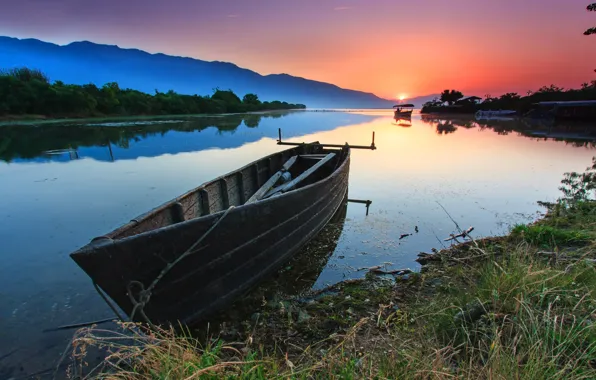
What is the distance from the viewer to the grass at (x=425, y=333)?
1710mm

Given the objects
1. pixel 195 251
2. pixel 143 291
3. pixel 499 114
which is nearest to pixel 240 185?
pixel 195 251

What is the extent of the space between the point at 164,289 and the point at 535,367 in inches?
132

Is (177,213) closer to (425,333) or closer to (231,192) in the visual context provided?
(231,192)

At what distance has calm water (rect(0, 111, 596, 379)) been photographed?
13.2 ft

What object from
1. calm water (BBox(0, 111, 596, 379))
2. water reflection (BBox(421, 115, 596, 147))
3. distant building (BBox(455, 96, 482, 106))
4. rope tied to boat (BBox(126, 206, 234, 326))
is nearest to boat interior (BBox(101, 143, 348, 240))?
rope tied to boat (BBox(126, 206, 234, 326))

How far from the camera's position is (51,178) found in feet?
35.9

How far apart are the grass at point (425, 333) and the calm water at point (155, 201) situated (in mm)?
769

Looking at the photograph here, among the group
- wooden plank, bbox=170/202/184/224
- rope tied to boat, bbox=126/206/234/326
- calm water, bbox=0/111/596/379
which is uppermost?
wooden plank, bbox=170/202/184/224

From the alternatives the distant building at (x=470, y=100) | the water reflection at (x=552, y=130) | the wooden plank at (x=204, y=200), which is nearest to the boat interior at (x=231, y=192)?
the wooden plank at (x=204, y=200)

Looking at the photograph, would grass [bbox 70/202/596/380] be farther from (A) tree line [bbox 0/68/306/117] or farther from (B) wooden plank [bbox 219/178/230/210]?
(A) tree line [bbox 0/68/306/117]

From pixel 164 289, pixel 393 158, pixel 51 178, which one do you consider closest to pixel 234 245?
pixel 164 289

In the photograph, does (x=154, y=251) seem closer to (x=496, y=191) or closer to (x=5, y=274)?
(x=5, y=274)

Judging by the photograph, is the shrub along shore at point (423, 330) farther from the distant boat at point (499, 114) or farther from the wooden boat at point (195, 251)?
the distant boat at point (499, 114)

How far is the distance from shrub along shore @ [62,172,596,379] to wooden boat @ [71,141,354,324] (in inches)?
15.0
